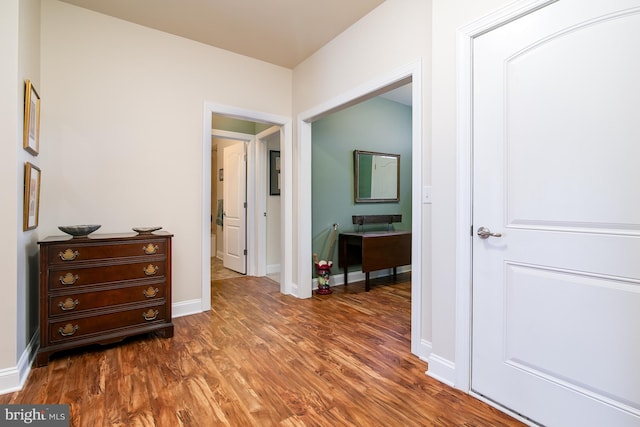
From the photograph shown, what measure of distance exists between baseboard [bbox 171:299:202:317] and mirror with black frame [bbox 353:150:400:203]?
239 cm

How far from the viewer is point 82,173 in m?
2.60

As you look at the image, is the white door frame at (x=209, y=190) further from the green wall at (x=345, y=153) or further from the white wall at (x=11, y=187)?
the white wall at (x=11, y=187)

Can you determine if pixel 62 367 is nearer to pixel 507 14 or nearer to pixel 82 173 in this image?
pixel 82 173

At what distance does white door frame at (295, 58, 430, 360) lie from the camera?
2.20 meters

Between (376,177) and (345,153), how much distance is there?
24.8 inches

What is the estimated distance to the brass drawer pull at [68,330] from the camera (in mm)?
2139

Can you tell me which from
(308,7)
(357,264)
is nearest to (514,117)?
(308,7)

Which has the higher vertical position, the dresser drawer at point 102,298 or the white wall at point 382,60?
the white wall at point 382,60

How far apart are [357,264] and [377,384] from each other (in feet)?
8.21

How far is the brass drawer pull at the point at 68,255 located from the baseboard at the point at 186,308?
1014 mm

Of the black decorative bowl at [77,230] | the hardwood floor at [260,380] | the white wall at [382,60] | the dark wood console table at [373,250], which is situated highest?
the white wall at [382,60]

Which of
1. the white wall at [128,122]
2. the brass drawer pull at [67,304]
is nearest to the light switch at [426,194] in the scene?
the white wall at [128,122]

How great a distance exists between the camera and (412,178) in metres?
2.92

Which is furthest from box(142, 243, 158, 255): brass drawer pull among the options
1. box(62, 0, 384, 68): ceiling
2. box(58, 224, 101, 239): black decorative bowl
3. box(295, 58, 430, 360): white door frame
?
box(62, 0, 384, 68): ceiling
